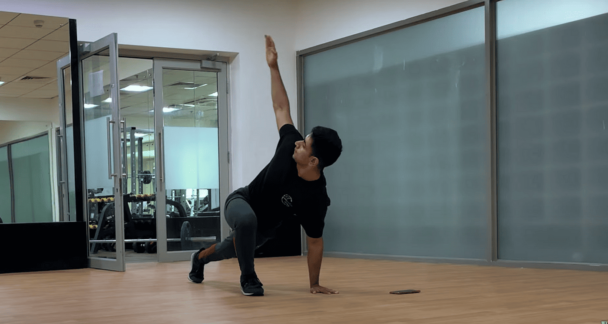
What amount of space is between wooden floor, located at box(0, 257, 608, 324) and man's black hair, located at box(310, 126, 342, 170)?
727mm

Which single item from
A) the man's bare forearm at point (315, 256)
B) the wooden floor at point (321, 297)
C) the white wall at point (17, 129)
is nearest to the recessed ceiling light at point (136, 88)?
the white wall at point (17, 129)

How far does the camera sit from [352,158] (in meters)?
6.75

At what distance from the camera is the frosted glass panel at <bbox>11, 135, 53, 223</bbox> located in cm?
612

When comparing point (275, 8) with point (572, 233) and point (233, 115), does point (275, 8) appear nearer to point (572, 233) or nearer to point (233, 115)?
point (233, 115)

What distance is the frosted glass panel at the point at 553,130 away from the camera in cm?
478

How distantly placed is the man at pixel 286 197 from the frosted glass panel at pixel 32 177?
10.5 feet

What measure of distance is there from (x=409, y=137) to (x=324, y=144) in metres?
2.89

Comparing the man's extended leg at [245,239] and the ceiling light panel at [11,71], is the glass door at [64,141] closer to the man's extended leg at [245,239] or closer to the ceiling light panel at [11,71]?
the ceiling light panel at [11,71]

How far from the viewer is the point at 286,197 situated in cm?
344

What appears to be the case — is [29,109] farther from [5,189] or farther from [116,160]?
[116,160]

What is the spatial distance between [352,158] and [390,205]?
2.37 ft

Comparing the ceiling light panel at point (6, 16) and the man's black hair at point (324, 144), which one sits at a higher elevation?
the ceiling light panel at point (6, 16)

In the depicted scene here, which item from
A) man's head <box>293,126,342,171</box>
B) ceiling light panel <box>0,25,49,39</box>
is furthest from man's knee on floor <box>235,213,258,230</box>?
ceiling light panel <box>0,25,49,39</box>

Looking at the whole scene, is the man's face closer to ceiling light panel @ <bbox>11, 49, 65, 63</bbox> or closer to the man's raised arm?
the man's raised arm
